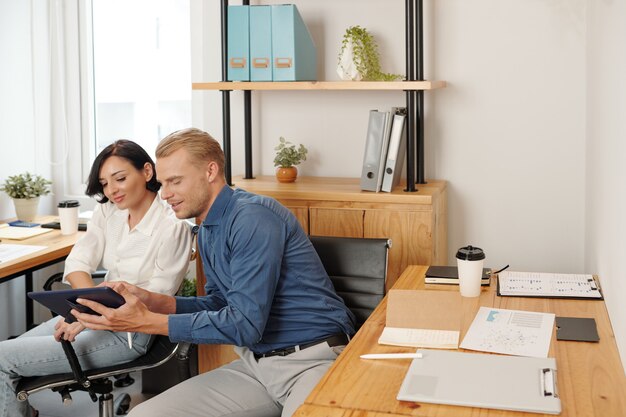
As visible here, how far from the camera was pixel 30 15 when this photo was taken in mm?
4109

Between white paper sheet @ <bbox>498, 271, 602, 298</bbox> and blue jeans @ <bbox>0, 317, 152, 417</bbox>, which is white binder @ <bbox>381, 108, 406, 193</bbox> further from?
blue jeans @ <bbox>0, 317, 152, 417</bbox>

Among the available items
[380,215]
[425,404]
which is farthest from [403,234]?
[425,404]

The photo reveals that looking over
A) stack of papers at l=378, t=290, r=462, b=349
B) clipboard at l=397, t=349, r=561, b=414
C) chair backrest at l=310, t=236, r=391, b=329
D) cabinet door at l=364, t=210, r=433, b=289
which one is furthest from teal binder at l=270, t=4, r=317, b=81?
clipboard at l=397, t=349, r=561, b=414

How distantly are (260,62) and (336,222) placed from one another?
688mm

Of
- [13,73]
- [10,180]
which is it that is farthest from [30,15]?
[10,180]

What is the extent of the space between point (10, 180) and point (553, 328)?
2.67m

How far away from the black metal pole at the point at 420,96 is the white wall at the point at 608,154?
62 centimetres

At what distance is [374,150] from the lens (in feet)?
10.3

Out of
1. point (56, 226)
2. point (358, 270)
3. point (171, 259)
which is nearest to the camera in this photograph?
point (358, 270)

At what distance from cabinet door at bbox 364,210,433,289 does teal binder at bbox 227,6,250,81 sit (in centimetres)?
74

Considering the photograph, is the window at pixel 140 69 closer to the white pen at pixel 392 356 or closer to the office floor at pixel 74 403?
the office floor at pixel 74 403

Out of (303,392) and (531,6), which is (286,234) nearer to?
(303,392)

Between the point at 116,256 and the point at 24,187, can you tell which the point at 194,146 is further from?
the point at 24,187

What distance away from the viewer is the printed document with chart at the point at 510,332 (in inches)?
76.3
